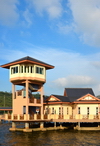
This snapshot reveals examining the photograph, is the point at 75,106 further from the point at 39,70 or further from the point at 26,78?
the point at 26,78

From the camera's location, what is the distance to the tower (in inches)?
1597

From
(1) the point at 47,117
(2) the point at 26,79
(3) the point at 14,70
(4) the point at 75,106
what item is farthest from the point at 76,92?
(3) the point at 14,70

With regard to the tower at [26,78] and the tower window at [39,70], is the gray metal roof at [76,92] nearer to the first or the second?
the tower at [26,78]

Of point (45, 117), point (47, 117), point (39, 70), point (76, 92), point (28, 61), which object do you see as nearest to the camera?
point (28, 61)

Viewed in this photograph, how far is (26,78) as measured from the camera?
40.5 meters

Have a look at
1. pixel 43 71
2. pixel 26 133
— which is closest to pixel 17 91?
pixel 43 71

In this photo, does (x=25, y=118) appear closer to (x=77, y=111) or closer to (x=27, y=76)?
(x=27, y=76)

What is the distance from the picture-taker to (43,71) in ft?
143

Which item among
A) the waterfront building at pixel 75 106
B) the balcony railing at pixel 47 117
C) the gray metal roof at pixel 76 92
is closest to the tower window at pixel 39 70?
the waterfront building at pixel 75 106

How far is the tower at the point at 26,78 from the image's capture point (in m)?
40.6

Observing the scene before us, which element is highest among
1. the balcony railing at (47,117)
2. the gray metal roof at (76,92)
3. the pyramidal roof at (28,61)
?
the pyramidal roof at (28,61)

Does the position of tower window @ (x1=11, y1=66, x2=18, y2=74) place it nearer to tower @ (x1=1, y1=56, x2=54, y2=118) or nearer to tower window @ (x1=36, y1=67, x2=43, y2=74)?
tower @ (x1=1, y1=56, x2=54, y2=118)

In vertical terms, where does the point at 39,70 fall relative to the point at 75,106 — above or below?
above

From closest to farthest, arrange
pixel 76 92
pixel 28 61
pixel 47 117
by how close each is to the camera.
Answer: pixel 28 61 < pixel 47 117 < pixel 76 92
